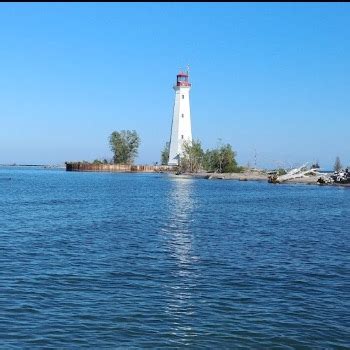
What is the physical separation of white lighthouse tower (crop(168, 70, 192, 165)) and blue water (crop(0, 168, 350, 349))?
116596 millimetres

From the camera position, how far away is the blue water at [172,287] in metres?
14.2

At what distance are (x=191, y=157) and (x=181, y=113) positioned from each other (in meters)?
14.0

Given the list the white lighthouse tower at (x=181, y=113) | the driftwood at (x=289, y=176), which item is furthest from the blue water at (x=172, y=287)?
the white lighthouse tower at (x=181, y=113)

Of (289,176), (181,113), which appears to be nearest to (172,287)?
(289,176)

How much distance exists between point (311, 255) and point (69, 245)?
12.7 meters

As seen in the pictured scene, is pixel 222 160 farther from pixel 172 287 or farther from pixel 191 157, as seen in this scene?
pixel 172 287

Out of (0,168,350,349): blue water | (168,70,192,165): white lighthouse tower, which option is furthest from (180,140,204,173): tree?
(0,168,350,349): blue water

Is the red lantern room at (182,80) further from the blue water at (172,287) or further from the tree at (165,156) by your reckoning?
the blue water at (172,287)

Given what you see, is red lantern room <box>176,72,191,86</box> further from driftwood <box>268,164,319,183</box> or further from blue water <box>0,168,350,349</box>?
blue water <box>0,168,350,349</box>

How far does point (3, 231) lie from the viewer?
33.9 meters

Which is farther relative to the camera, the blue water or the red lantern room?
the red lantern room

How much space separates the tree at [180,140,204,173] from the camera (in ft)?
510

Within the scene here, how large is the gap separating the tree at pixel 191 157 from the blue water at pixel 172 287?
116877mm

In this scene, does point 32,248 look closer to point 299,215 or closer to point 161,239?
point 161,239
